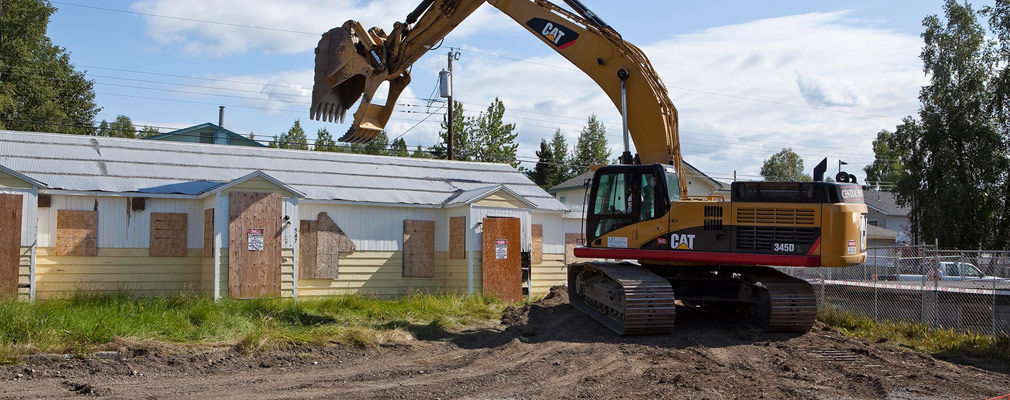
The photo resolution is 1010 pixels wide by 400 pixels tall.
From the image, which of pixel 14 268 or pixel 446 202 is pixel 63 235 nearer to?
pixel 14 268

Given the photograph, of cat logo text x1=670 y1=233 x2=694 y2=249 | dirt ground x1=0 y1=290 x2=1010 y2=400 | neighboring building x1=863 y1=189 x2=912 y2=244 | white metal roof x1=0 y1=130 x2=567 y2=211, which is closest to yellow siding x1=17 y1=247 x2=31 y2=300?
white metal roof x1=0 y1=130 x2=567 y2=211

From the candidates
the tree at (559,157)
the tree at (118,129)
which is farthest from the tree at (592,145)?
the tree at (118,129)

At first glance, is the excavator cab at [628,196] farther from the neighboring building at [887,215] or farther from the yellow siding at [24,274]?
the neighboring building at [887,215]

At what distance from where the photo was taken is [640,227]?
12156 mm

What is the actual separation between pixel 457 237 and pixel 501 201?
125 cm

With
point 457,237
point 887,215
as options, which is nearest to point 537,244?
point 457,237

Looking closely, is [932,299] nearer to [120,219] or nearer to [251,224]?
[251,224]

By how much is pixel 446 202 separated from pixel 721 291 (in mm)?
7429

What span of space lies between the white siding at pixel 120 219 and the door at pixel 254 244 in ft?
4.10

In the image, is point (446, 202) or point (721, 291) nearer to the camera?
point (721, 291)

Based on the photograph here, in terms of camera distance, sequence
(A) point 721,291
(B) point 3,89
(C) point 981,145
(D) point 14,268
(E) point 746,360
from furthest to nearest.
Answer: (B) point 3,89, (C) point 981,145, (D) point 14,268, (A) point 721,291, (E) point 746,360

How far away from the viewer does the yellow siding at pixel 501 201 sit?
18.0 m

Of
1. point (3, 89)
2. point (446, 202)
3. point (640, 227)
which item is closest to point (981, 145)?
point (446, 202)

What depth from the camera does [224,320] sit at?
12359mm
